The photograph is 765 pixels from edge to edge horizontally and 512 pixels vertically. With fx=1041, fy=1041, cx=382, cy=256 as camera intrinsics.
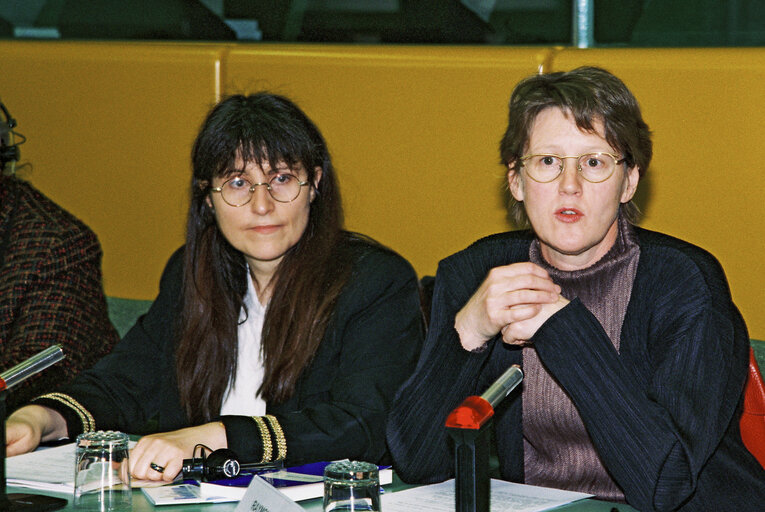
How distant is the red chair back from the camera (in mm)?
1864

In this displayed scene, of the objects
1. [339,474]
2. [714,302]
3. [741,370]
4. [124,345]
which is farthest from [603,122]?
[124,345]

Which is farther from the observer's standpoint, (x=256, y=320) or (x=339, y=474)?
(x=256, y=320)

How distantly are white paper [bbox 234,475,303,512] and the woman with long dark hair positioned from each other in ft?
1.92

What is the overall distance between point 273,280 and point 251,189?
0.21 metres

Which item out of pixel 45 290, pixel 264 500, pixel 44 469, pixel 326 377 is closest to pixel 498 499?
pixel 264 500

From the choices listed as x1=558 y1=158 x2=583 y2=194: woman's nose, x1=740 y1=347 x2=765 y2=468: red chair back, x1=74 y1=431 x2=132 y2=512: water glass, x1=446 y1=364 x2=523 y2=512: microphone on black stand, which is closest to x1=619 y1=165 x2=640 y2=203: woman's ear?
x1=558 y1=158 x2=583 y2=194: woman's nose

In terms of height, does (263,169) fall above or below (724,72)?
below

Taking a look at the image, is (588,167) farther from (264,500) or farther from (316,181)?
(264,500)

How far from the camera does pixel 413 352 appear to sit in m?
2.16

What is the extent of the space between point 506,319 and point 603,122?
0.40m

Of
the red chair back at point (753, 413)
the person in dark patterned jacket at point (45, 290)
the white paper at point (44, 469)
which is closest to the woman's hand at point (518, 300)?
the red chair back at point (753, 413)

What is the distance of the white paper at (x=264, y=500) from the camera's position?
4.24 feet

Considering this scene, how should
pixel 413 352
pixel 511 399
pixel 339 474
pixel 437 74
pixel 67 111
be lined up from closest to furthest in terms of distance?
pixel 339 474, pixel 511 399, pixel 413 352, pixel 437 74, pixel 67 111

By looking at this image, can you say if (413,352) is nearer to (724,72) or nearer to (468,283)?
(468,283)
